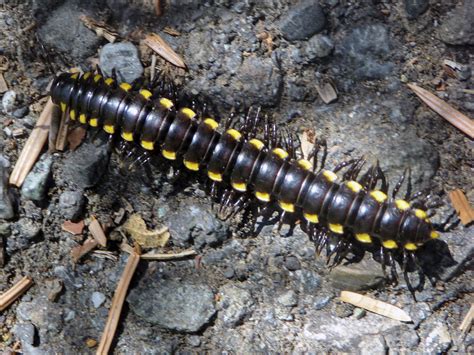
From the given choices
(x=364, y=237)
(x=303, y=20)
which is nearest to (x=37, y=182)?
(x=303, y=20)

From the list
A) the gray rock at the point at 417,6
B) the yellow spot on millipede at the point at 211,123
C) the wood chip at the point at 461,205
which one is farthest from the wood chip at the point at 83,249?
the gray rock at the point at 417,6

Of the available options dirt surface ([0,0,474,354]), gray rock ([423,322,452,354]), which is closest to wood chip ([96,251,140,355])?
dirt surface ([0,0,474,354])

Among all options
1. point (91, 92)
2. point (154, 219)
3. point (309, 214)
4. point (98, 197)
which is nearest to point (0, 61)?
point (91, 92)

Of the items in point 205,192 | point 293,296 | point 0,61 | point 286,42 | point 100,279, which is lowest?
point 100,279

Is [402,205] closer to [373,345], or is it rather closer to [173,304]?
[373,345]

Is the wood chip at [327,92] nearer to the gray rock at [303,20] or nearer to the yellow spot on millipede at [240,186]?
the gray rock at [303,20]

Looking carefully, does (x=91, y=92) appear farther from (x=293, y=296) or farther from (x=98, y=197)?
(x=293, y=296)
